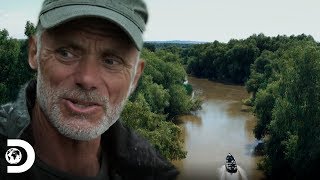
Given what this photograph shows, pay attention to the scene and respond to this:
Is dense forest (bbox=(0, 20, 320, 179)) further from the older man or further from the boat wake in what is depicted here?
the older man

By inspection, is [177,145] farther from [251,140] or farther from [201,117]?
[201,117]

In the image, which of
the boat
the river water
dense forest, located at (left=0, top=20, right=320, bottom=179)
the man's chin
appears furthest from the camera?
the river water

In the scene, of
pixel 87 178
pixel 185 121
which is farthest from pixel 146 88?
pixel 87 178

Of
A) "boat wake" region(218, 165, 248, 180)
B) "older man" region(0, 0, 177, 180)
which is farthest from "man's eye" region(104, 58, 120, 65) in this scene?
"boat wake" region(218, 165, 248, 180)

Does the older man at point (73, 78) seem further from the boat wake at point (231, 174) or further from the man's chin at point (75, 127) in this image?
the boat wake at point (231, 174)

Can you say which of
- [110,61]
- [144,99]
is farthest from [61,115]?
[144,99]

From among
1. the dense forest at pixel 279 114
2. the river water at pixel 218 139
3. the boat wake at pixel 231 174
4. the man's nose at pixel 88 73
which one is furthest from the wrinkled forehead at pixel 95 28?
the boat wake at pixel 231 174

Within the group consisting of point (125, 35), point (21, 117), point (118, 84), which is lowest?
point (21, 117)
